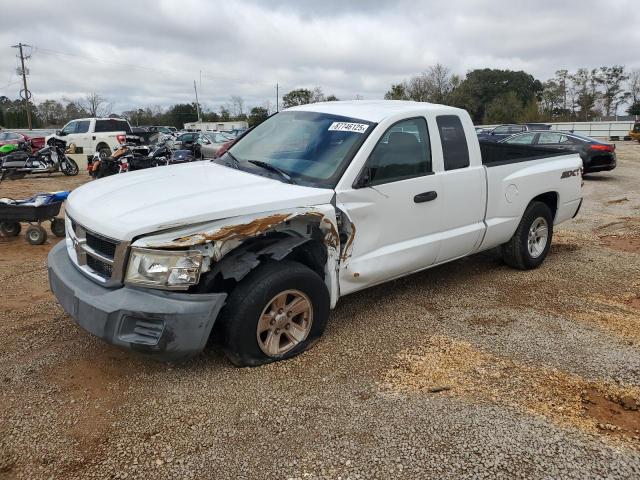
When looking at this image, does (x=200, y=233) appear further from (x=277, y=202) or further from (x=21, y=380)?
(x=21, y=380)

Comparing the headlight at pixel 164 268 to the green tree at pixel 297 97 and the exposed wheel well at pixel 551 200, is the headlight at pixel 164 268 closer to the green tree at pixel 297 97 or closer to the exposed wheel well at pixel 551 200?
the exposed wheel well at pixel 551 200

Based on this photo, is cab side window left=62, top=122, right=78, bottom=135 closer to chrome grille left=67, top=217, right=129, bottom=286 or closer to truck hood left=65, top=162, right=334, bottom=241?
truck hood left=65, top=162, right=334, bottom=241

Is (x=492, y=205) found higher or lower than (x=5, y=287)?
higher

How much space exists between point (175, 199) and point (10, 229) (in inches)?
215

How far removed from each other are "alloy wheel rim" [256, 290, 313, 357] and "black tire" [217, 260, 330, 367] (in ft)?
0.10

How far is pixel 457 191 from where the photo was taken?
175 inches

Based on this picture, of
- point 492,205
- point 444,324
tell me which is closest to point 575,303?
point 492,205

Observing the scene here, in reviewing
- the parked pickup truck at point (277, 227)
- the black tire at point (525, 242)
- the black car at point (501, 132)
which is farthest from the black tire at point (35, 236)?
the black car at point (501, 132)

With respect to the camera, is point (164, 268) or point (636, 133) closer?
point (164, 268)

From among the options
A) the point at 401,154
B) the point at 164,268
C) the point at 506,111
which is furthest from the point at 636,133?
the point at 164,268

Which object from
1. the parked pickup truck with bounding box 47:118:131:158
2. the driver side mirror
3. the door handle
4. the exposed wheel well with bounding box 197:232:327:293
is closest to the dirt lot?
the exposed wheel well with bounding box 197:232:327:293

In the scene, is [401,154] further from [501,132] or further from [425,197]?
[501,132]

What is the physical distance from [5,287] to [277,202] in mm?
3513

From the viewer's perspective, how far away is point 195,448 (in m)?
2.63
